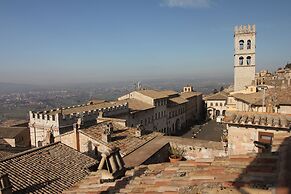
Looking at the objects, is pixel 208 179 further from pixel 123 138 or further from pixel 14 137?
pixel 14 137

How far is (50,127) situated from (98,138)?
40.0 ft

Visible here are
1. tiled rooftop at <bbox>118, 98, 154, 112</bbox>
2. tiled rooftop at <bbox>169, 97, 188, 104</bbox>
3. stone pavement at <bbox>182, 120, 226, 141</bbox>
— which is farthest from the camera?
tiled rooftop at <bbox>169, 97, 188, 104</bbox>

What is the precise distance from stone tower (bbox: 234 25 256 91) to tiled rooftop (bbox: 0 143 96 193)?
1682 inches

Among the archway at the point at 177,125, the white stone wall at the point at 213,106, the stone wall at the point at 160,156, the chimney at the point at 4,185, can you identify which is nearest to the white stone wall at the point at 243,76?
the archway at the point at 177,125

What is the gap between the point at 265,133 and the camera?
11.1 metres

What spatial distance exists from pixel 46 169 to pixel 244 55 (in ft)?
150

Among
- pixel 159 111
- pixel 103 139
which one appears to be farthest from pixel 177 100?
pixel 103 139

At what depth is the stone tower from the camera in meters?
50.0

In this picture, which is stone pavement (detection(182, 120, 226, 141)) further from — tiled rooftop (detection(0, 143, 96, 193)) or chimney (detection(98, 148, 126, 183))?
chimney (detection(98, 148, 126, 183))

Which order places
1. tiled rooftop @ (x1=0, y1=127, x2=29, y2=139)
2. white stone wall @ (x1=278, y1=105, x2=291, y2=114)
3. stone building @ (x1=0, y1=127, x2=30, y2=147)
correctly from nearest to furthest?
white stone wall @ (x1=278, y1=105, x2=291, y2=114), stone building @ (x1=0, y1=127, x2=30, y2=147), tiled rooftop @ (x1=0, y1=127, x2=29, y2=139)

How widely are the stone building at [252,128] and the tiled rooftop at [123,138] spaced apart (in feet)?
21.5

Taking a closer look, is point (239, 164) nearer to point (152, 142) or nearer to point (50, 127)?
point (152, 142)

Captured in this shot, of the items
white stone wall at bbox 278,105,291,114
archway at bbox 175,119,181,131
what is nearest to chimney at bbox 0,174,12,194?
white stone wall at bbox 278,105,291,114

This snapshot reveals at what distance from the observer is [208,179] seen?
13.9 ft
